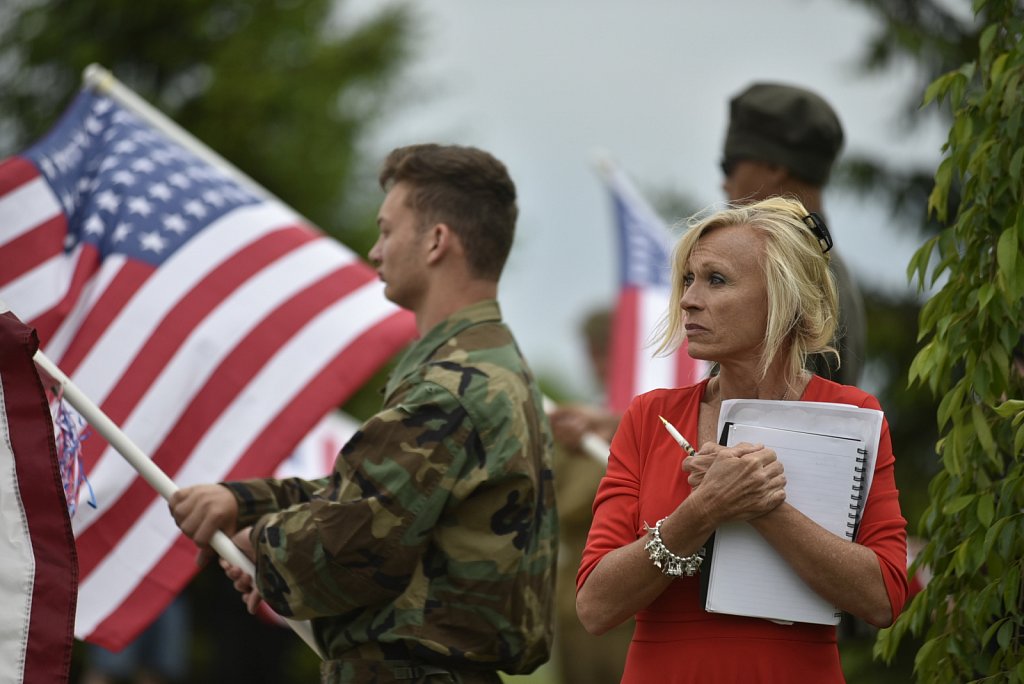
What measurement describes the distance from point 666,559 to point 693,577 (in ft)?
0.48

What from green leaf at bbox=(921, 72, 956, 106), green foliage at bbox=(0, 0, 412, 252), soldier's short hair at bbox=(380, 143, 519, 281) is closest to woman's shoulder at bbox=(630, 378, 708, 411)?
green leaf at bbox=(921, 72, 956, 106)

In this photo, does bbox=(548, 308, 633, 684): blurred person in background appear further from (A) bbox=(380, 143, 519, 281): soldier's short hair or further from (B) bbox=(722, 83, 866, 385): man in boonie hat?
(A) bbox=(380, 143, 519, 281): soldier's short hair

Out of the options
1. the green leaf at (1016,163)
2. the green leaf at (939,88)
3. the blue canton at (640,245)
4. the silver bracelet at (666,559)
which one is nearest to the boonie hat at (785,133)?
the green leaf at (939,88)

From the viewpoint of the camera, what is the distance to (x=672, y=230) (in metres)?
3.53

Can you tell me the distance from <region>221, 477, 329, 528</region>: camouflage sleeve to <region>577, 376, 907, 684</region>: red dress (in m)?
1.34

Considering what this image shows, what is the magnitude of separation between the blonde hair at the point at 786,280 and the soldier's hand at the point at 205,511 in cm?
148

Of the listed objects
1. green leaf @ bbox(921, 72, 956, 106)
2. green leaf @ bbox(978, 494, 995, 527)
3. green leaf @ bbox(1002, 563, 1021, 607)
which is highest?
green leaf @ bbox(921, 72, 956, 106)

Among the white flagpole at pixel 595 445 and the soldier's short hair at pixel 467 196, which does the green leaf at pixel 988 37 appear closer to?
the soldier's short hair at pixel 467 196

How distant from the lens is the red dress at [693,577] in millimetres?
2979

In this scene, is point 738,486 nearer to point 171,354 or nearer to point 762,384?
point 762,384

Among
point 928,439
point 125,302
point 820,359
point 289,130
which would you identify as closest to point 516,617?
point 820,359

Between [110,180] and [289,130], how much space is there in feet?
24.3

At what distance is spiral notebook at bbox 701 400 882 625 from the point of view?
2.97 meters

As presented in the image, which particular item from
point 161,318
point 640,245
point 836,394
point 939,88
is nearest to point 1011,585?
Result: point 836,394
